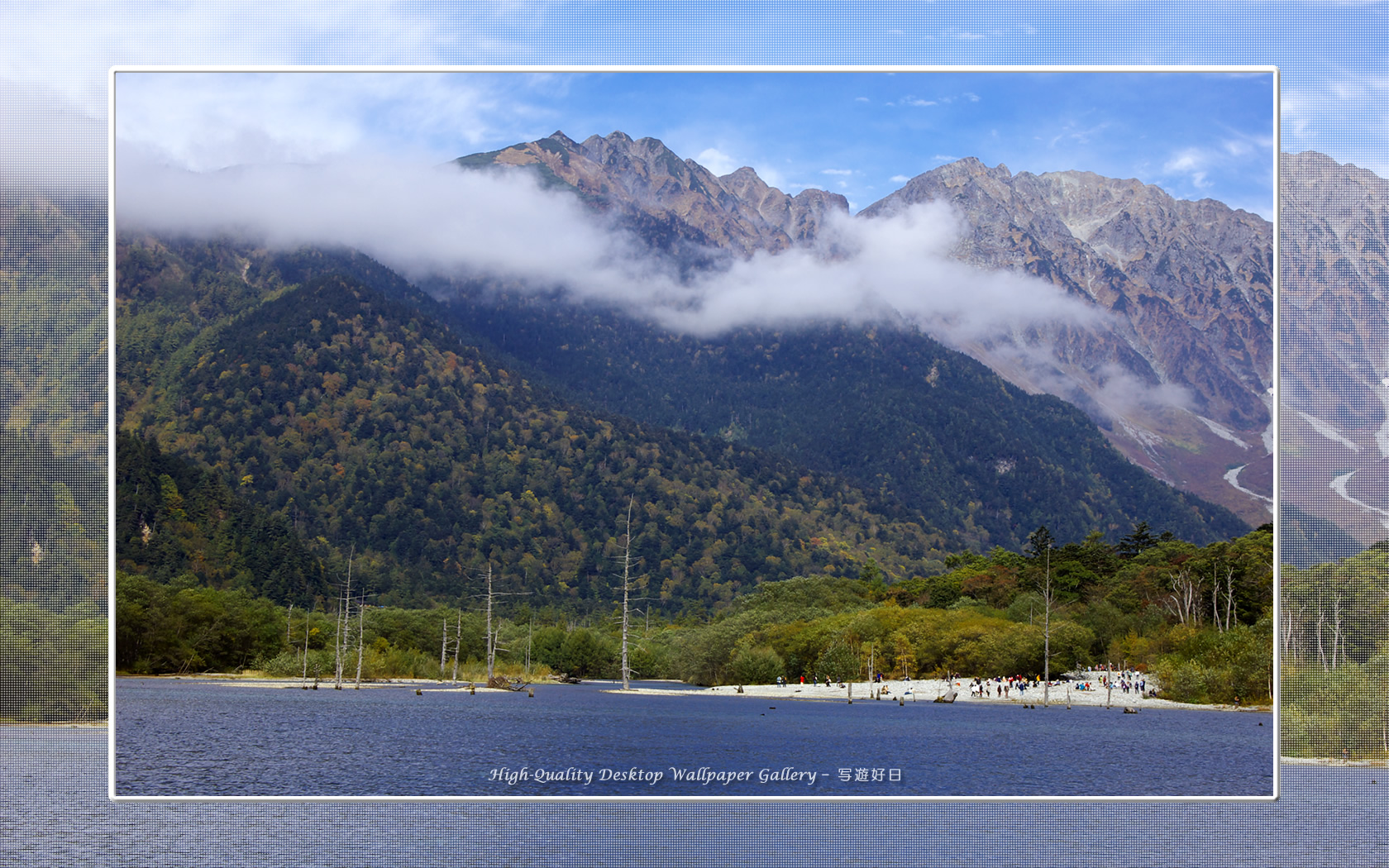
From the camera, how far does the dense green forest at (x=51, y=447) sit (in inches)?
836

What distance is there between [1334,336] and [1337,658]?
30.0 feet

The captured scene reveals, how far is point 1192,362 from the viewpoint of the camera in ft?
351

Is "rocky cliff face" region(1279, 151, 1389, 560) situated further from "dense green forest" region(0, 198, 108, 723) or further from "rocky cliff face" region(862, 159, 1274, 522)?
"rocky cliff face" region(862, 159, 1274, 522)

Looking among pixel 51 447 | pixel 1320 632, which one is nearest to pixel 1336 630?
pixel 1320 632

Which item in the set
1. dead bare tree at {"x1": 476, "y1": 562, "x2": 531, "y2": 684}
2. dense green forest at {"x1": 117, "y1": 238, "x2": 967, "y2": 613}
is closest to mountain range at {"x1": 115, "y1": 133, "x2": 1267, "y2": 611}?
dense green forest at {"x1": 117, "y1": 238, "x2": 967, "y2": 613}

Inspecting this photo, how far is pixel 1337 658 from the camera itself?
26750mm

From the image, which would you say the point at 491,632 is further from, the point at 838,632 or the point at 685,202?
the point at 685,202

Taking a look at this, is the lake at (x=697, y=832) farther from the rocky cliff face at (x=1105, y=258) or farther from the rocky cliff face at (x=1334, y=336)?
the rocky cliff face at (x=1105, y=258)

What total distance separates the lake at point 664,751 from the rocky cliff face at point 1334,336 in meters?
7.21

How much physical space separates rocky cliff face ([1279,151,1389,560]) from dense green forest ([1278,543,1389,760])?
4.21 meters

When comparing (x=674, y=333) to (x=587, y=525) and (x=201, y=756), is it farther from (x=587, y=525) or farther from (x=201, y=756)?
(x=201, y=756)

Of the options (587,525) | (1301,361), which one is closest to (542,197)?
(587,525)

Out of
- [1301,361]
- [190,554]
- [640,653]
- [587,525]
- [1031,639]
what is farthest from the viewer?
[587,525]

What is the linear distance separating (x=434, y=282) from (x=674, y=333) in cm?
3588
